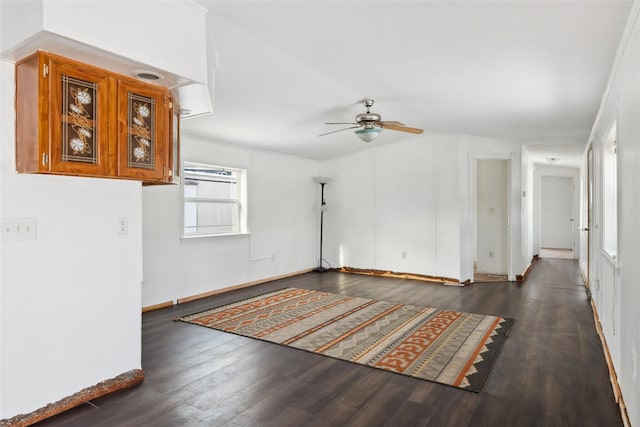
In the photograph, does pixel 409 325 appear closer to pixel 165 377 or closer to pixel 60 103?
pixel 165 377

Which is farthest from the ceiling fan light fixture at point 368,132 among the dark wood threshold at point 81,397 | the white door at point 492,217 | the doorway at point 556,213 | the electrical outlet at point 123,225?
the doorway at point 556,213

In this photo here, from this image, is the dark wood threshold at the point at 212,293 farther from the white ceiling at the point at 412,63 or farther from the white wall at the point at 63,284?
the white ceiling at the point at 412,63

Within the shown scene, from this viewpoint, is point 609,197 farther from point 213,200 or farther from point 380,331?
point 213,200

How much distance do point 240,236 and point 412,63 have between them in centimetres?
378

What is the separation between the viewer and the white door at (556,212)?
11391 mm

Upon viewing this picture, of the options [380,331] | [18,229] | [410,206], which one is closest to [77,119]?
[18,229]

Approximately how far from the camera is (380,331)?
393cm

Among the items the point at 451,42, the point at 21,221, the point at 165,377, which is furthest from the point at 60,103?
the point at 451,42

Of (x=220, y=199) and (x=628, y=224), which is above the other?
(x=220, y=199)

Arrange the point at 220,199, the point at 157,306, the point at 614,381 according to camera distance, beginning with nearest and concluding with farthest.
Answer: the point at 614,381 → the point at 157,306 → the point at 220,199

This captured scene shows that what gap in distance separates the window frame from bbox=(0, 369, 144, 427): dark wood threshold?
2.61 metres

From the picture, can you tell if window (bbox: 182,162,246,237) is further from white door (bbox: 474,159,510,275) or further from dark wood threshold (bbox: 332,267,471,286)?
white door (bbox: 474,159,510,275)

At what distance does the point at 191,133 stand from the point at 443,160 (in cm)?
400

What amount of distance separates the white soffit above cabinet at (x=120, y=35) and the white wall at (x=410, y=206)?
4.87 meters
